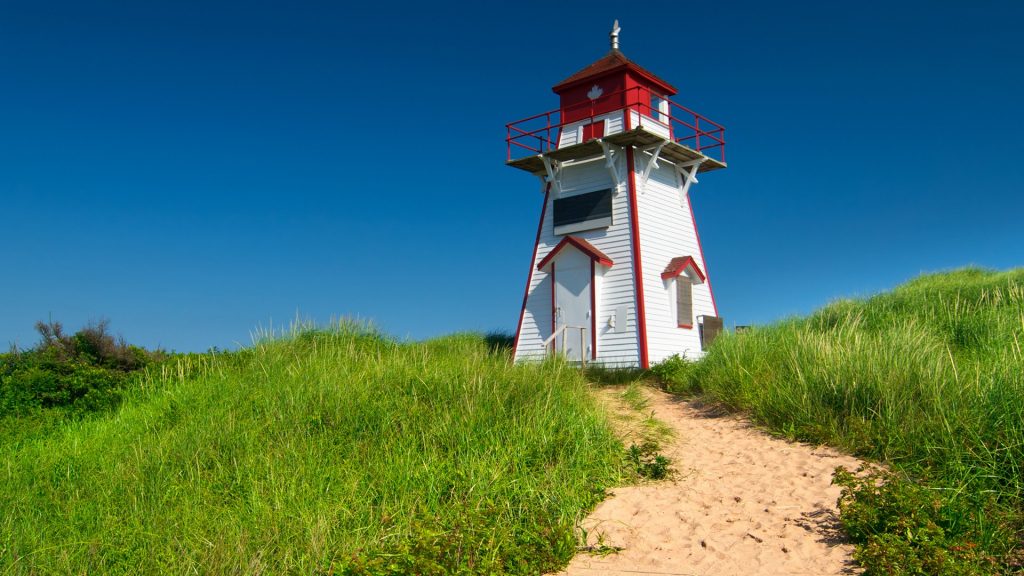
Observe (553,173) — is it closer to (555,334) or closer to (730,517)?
(555,334)

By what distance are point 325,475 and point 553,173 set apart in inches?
597

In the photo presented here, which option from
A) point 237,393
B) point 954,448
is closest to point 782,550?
point 954,448

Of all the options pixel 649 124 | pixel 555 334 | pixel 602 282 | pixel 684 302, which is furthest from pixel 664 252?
pixel 555 334

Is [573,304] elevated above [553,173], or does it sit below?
below

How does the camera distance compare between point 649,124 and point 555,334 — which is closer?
point 555,334

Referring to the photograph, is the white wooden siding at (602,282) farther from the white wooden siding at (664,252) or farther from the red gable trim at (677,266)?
the red gable trim at (677,266)

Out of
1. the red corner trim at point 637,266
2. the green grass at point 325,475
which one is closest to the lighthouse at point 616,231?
the red corner trim at point 637,266

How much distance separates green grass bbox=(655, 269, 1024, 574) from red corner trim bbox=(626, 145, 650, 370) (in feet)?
3.72

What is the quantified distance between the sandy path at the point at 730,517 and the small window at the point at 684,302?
9461 millimetres

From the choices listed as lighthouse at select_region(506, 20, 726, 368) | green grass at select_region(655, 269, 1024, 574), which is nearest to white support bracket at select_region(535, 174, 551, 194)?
lighthouse at select_region(506, 20, 726, 368)

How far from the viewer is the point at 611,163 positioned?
21031mm

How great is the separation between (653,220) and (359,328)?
9.26 meters

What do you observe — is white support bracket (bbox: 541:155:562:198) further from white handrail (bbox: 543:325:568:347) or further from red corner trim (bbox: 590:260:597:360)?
white handrail (bbox: 543:325:568:347)

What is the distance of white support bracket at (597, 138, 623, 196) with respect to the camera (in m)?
20.9
